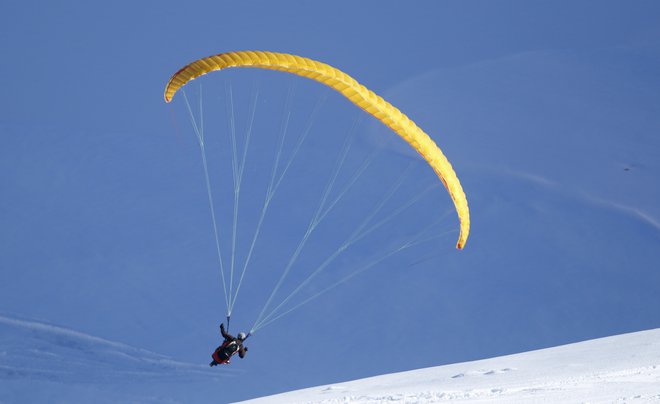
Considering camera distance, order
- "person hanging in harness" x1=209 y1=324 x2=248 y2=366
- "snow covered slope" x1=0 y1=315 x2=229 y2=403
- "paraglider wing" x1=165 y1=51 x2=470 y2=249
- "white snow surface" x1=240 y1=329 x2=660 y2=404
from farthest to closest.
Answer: "snow covered slope" x1=0 y1=315 x2=229 y2=403 < "person hanging in harness" x1=209 y1=324 x2=248 y2=366 < "white snow surface" x1=240 y1=329 x2=660 y2=404 < "paraglider wing" x1=165 y1=51 x2=470 y2=249

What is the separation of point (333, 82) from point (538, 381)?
4389 mm

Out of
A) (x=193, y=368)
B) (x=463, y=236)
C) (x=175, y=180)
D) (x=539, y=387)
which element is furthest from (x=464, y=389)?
(x=175, y=180)

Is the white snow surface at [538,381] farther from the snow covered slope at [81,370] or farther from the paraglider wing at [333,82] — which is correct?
the snow covered slope at [81,370]

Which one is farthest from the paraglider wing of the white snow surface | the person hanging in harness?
the person hanging in harness

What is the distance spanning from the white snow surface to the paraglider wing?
1854 mm

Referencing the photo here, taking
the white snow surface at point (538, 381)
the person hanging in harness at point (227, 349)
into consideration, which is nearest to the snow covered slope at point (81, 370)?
the white snow surface at point (538, 381)

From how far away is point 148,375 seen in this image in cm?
1928

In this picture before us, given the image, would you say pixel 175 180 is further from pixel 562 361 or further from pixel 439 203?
pixel 562 361

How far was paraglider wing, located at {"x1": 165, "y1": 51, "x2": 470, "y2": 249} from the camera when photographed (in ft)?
33.3

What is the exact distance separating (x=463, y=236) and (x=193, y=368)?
9.38 meters

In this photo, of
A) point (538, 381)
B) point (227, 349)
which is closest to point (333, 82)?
point (227, 349)

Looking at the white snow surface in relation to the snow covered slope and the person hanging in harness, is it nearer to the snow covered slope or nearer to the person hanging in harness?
the person hanging in harness

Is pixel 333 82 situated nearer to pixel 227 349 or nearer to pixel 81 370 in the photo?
pixel 227 349

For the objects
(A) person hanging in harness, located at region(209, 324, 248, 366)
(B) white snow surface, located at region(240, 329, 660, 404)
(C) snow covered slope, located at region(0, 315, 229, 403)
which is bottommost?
(B) white snow surface, located at region(240, 329, 660, 404)
